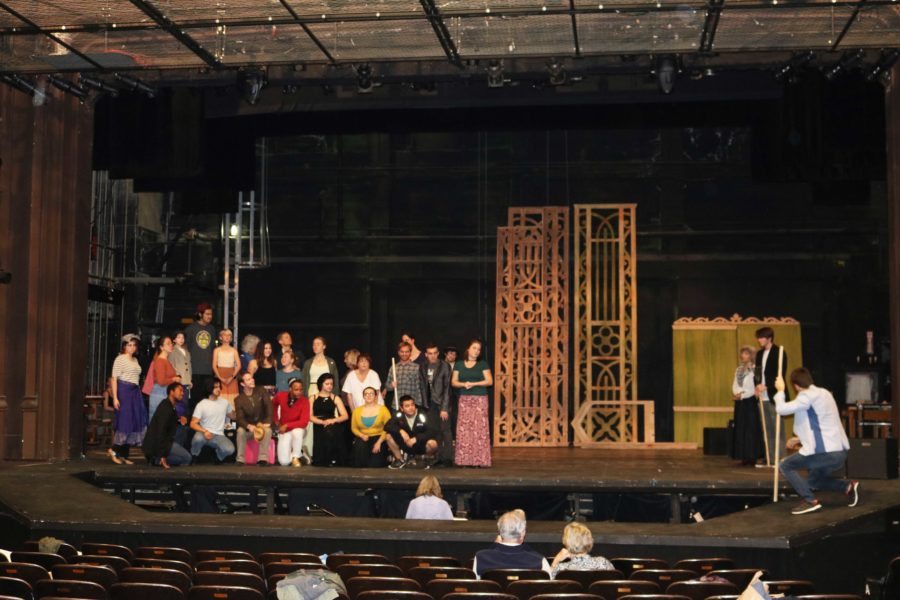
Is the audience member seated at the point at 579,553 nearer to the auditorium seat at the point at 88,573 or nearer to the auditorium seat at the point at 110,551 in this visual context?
the auditorium seat at the point at 88,573

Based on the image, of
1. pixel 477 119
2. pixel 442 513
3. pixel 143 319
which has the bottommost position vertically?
pixel 442 513

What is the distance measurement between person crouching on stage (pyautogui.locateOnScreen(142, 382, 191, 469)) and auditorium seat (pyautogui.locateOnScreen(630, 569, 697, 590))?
6.72m

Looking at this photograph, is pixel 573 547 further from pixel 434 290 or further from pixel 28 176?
pixel 434 290

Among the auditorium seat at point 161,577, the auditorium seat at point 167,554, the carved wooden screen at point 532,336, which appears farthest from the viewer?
the carved wooden screen at point 532,336

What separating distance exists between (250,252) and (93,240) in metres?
2.44

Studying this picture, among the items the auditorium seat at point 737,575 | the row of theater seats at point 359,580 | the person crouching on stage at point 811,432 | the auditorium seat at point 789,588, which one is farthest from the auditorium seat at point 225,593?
the person crouching on stage at point 811,432

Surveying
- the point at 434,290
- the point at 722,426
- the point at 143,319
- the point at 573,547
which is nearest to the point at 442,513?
the point at 573,547

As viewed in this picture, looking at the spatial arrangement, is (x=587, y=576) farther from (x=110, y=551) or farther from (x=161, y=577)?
(x=110, y=551)

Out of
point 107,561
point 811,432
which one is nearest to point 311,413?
point 811,432

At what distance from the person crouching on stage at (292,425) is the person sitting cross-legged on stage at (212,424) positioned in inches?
23.6

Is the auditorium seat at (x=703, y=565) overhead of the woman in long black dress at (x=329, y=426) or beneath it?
beneath

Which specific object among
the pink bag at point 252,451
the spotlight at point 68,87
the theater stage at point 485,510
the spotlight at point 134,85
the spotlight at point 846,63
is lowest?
the theater stage at point 485,510

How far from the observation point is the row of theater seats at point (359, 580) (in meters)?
5.97

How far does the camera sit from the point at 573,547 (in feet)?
22.2
